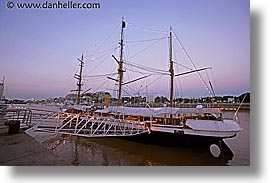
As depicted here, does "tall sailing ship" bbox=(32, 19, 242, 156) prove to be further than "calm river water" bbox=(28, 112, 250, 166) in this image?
Yes

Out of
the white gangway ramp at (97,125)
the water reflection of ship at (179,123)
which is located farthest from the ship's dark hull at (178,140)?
the white gangway ramp at (97,125)

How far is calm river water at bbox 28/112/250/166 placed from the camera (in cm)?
269

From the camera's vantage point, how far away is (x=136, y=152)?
359cm

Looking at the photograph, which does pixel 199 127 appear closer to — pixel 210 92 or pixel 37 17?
pixel 210 92

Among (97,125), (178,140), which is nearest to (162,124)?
(178,140)

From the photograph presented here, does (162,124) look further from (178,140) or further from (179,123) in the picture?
(178,140)

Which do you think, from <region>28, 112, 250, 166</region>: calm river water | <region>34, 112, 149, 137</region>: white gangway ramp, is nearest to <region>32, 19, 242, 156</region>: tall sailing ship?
<region>34, 112, 149, 137</region>: white gangway ramp

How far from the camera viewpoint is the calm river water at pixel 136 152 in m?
2.69

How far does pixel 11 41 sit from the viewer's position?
2.66 meters

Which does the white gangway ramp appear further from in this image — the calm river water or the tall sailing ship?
the calm river water

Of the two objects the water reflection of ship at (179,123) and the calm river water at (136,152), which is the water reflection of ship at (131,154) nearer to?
the calm river water at (136,152)

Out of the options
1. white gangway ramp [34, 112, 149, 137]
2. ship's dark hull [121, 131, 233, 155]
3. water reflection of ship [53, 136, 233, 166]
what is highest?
white gangway ramp [34, 112, 149, 137]

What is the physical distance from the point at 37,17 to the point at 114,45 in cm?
111

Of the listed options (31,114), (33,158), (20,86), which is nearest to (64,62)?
(20,86)
